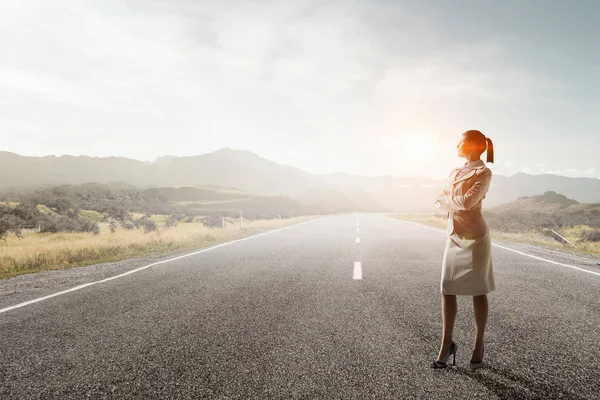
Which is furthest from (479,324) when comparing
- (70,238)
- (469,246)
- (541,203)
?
(541,203)

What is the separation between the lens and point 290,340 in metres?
3.78

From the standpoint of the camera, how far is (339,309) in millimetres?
4984

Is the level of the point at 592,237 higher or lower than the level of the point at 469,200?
lower

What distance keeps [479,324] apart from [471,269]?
0.52 meters

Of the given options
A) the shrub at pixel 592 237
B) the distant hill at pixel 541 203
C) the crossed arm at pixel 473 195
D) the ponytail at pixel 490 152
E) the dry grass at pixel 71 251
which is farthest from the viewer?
the distant hill at pixel 541 203

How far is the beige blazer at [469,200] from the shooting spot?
3131 millimetres

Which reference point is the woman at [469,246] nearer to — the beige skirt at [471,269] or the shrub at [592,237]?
the beige skirt at [471,269]

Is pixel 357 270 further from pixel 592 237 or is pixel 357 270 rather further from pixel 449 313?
pixel 592 237

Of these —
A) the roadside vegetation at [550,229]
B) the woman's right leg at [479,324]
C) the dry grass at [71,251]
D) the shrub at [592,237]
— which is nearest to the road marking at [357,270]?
the woman's right leg at [479,324]

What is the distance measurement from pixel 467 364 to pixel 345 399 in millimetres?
1364

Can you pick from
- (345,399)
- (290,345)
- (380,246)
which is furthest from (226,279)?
(380,246)

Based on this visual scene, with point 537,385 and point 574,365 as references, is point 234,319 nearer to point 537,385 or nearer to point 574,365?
point 537,385

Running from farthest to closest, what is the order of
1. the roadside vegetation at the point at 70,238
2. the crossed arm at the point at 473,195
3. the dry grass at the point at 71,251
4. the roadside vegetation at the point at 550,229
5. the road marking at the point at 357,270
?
the roadside vegetation at the point at 550,229 < the roadside vegetation at the point at 70,238 < the dry grass at the point at 71,251 < the road marking at the point at 357,270 < the crossed arm at the point at 473,195

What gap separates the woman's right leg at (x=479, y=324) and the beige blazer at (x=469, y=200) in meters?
0.60
